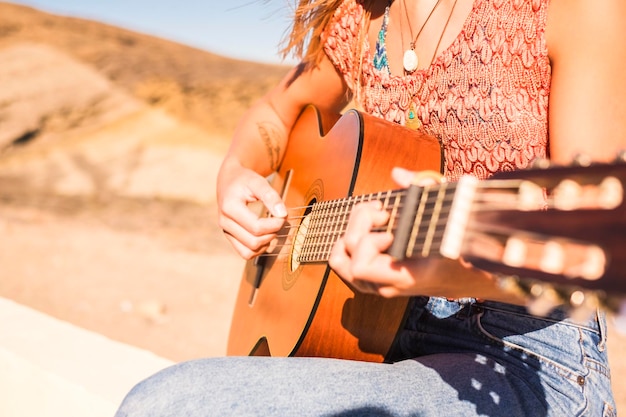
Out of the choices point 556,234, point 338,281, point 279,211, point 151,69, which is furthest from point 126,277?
point 151,69

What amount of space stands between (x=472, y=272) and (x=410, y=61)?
0.83m

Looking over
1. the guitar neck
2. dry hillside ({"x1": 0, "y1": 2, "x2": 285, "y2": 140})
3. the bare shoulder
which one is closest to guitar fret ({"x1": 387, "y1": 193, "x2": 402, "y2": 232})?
the guitar neck

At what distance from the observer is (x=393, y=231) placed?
1123mm

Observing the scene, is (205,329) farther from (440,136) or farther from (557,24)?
(557,24)

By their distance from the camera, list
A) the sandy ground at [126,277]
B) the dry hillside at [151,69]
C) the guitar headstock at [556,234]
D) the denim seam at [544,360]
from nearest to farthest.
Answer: the guitar headstock at [556,234], the denim seam at [544,360], the sandy ground at [126,277], the dry hillside at [151,69]

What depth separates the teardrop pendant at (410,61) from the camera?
5.55 ft

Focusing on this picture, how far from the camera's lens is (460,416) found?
1.18m

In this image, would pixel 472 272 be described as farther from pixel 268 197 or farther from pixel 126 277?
pixel 126 277

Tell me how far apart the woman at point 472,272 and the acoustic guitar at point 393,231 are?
9 cm

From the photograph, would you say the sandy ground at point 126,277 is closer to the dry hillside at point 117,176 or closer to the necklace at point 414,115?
the dry hillside at point 117,176

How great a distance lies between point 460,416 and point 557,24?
858mm

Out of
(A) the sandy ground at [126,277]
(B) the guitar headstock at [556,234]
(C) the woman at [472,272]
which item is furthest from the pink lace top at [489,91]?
(A) the sandy ground at [126,277]

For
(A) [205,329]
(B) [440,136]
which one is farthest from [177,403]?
(A) [205,329]

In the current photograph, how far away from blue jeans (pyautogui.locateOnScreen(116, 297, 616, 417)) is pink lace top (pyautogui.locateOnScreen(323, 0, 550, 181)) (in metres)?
0.37
